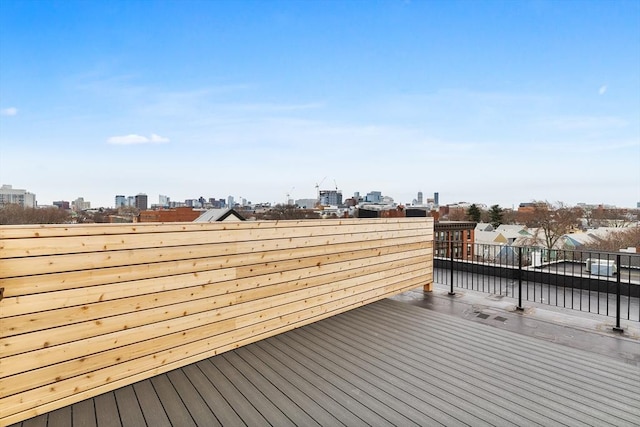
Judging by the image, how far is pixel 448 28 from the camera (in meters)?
8.73

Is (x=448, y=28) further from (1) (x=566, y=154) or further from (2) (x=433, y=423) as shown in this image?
(1) (x=566, y=154)

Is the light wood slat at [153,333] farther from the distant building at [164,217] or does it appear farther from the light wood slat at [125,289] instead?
the distant building at [164,217]

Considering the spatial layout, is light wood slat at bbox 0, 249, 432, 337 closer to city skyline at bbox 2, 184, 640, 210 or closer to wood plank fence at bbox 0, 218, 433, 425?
wood plank fence at bbox 0, 218, 433, 425

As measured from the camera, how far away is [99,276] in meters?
2.28

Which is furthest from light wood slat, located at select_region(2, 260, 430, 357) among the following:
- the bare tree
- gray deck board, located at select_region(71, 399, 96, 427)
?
the bare tree

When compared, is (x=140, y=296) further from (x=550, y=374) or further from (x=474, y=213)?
(x=474, y=213)

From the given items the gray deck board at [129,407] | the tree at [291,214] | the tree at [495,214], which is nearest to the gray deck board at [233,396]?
the gray deck board at [129,407]

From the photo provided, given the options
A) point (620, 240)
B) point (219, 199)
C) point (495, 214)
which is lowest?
point (620, 240)

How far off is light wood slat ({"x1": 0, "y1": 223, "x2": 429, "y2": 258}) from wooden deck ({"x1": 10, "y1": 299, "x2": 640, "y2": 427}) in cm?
102

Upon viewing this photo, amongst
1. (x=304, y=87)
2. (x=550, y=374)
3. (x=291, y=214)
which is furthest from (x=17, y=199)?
(x=304, y=87)

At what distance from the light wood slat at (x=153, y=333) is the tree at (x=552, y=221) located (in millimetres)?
20395

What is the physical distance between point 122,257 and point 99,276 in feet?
0.61

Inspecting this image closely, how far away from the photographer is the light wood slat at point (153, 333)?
2027 mm

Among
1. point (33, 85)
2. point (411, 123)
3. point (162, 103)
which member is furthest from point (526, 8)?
point (33, 85)
